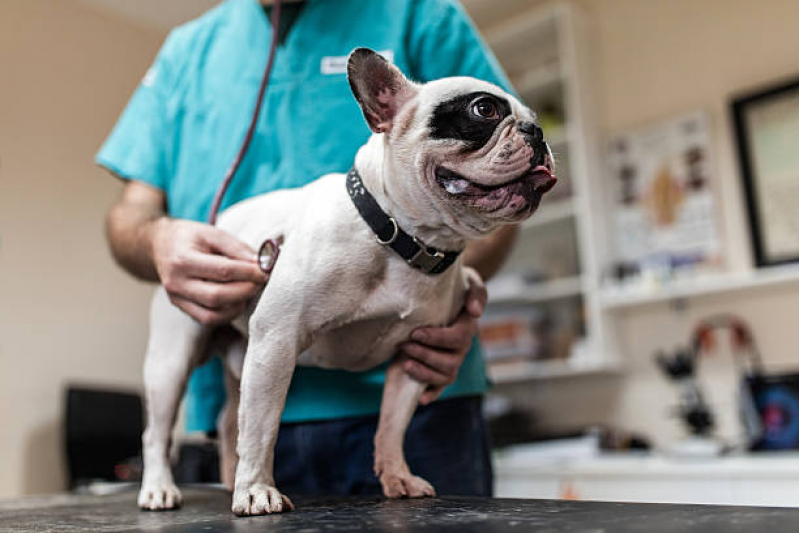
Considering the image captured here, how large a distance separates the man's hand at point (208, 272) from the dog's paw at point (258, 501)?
0.70 feet

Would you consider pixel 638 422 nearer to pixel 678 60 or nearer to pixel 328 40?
pixel 678 60

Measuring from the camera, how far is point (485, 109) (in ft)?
2.54

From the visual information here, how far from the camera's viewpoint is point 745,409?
269 centimetres

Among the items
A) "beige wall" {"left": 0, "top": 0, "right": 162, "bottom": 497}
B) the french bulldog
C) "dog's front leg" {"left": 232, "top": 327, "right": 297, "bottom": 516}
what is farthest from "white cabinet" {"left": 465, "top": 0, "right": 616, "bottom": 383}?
"dog's front leg" {"left": 232, "top": 327, "right": 297, "bottom": 516}

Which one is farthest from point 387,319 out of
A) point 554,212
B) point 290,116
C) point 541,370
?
point 554,212

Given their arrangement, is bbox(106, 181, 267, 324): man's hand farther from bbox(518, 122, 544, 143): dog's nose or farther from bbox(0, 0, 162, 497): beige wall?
bbox(0, 0, 162, 497): beige wall

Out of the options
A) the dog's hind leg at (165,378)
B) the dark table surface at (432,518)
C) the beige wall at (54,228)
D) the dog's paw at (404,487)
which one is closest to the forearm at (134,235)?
the dog's hind leg at (165,378)

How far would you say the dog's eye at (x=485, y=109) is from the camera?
0.77 metres

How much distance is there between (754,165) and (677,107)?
453 millimetres

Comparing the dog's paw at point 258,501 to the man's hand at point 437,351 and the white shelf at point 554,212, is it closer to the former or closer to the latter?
the man's hand at point 437,351

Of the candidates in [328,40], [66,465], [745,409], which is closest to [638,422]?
[745,409]

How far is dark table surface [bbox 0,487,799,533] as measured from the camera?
0.54m

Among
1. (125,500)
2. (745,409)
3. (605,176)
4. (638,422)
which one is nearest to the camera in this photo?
(125,500)

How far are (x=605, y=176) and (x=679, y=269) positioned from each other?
574mm
